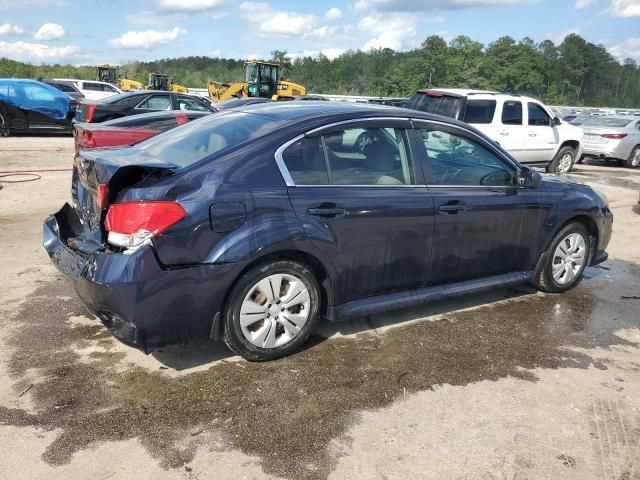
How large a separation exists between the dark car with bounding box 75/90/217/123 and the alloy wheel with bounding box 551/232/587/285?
1074 centimetres

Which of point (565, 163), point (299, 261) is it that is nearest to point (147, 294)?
point (299, 261)

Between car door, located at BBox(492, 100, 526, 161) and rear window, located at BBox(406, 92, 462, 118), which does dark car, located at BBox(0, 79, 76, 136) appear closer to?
rear window, located at BBox(406, 92, 462, 118)

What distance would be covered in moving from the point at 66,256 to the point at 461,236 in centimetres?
281

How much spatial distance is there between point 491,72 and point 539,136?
7057 cm

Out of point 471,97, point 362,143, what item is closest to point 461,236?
point 362,143

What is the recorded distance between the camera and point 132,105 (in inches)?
551

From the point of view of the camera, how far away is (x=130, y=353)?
3.92 meters

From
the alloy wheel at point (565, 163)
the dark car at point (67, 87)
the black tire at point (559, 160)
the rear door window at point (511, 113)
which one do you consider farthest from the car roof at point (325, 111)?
the dark car at point (67, 87)

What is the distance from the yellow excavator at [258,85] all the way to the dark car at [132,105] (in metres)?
14.5

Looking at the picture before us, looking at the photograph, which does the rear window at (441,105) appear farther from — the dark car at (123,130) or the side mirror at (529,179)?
the side mirror at (529,179)

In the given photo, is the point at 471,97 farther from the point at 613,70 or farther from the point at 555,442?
the point at 613,70

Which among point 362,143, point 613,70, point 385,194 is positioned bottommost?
point 385,194

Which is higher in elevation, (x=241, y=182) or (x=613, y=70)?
(x=613, y=70)

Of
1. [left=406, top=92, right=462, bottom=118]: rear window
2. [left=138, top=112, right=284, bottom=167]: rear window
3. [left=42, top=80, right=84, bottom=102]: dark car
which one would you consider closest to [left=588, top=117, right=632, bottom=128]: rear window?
[left=406, top=92, right=462, bottom=118]: rear window
